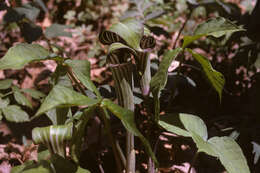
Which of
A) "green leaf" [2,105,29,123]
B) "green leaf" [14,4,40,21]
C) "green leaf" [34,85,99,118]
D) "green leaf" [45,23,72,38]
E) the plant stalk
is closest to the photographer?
"green leaf" [34,85,99,118]

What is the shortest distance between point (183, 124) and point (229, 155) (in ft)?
0.84

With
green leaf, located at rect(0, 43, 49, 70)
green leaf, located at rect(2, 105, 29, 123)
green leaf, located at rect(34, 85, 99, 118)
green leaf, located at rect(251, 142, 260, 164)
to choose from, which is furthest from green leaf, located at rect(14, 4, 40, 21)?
green leaf, located at rect(251, 142, 260, 164)

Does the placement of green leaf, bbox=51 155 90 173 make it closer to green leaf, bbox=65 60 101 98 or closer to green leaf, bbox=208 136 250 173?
green leaf, bbox=65 60 101 98

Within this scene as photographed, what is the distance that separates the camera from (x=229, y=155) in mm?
1275

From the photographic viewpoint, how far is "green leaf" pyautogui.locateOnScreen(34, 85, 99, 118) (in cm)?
96

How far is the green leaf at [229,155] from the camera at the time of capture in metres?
1.24

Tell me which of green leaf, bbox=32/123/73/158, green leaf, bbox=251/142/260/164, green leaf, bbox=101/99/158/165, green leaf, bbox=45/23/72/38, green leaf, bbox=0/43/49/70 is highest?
green leaf, bbox=0/43/49/70

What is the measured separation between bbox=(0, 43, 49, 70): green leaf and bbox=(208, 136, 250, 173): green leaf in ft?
2.99

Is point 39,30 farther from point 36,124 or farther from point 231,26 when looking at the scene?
point 231,26

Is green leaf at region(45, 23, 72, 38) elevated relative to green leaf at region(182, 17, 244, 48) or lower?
lower

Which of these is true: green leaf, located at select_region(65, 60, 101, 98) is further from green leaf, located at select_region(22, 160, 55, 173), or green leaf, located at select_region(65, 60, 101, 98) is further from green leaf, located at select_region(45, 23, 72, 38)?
green leaf, located at select_region(45, 23, 72, 38)

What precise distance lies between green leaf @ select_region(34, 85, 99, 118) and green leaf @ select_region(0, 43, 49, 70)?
0.80 feet

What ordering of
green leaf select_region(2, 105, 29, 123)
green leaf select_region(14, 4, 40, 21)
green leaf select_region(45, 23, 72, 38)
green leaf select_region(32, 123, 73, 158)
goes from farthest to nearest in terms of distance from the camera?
green leaf select_region(45, 23, 72, 38) → green leaf select_region(14, 4, 40, 21) → green leaf select_region(2, 105, 29, 123) → green leaf select_region(32, 123, 73, 158)

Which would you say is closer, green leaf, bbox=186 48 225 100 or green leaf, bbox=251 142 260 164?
green leaf, bbox=186 48 225 100
